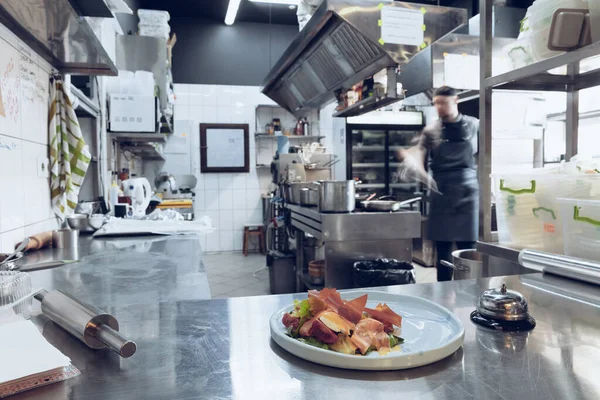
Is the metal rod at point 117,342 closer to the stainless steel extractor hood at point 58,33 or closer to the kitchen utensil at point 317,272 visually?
the stainless steel extractor hood at point 58,33

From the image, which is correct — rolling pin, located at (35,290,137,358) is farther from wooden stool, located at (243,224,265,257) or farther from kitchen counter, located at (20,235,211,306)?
wooden stool, located at (243,224,265,257)

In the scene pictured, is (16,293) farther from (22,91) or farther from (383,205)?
(383,205)

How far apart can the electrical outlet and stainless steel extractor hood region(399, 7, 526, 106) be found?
327 cm

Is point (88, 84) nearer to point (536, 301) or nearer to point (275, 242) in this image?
point (275, 242)

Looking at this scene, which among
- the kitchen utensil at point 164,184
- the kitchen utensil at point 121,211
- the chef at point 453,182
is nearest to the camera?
the kitchen utensil at point 121,211

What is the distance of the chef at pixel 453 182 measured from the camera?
3443 mm

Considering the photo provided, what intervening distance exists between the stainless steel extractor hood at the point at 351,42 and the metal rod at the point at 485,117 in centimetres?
124

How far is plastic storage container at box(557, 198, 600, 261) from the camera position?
1101mm

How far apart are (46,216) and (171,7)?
→ 503cm

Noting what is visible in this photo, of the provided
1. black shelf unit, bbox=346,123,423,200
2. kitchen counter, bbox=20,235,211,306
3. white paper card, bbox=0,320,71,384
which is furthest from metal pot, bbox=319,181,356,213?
black shelf unit, bbox=346,123,423,200

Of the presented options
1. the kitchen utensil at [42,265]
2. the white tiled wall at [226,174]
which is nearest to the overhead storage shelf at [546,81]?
the kitchen utensil at [42,265]

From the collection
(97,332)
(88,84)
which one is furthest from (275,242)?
(97,332)

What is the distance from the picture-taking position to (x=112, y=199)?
127 inches

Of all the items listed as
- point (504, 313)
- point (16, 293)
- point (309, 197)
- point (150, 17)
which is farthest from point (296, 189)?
point (504, 313)
